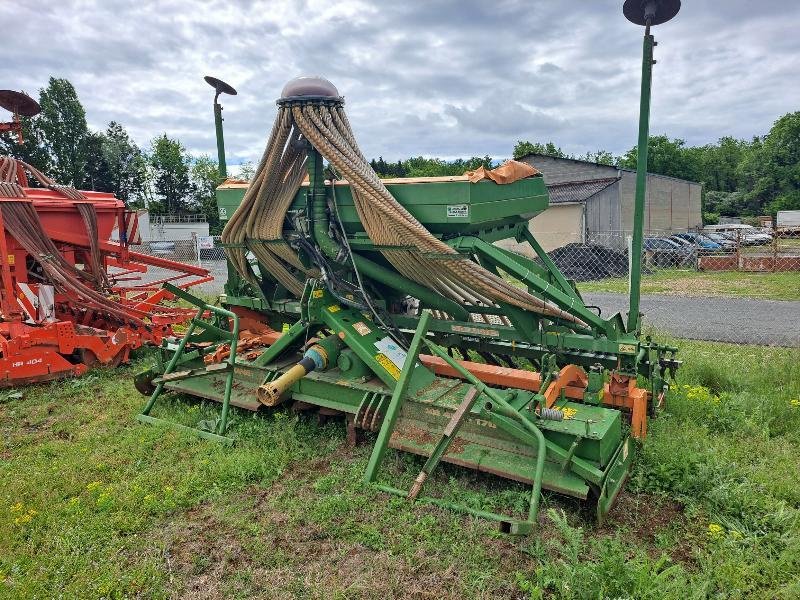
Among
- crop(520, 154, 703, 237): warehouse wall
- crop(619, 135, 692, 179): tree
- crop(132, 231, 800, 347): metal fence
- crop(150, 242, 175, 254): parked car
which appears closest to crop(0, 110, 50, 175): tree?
crop(150, 242, 175, 254): parked car

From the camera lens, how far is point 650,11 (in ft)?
11.8

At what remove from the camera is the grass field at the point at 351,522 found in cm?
265

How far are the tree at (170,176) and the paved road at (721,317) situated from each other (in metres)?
36.0

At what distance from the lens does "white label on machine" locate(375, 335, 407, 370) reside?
13.6 ft

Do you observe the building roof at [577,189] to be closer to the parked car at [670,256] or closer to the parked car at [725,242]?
the parked car at [670,256]

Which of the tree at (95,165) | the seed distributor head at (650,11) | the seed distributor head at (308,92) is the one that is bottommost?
the seed distributor head at (308,92)

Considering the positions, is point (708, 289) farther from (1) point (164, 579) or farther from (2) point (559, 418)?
(1) point (164, 579)

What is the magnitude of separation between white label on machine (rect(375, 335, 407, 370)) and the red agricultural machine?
3.43m

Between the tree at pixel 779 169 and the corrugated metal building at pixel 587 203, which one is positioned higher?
the tree at pixel 779 169

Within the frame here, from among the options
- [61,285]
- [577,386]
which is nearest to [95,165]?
[61,285]

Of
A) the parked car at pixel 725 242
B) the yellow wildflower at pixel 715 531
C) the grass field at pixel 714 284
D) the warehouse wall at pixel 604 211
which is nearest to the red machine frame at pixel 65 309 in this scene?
the yellow wildflower at pixel 715 531

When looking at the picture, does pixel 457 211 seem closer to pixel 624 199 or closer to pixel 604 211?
pixel 604 211

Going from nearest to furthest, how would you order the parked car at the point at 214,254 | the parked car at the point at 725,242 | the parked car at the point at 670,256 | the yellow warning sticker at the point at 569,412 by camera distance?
1. the yellow warning sticker at the point at 569,412
2. the parked car at the point at 670,256
3. the parked car at the point at 725,242
4. the parked car at the point at 214,254

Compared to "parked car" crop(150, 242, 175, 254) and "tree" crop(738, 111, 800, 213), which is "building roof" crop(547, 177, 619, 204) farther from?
"tree" crop(738, 111, 800, 213)
